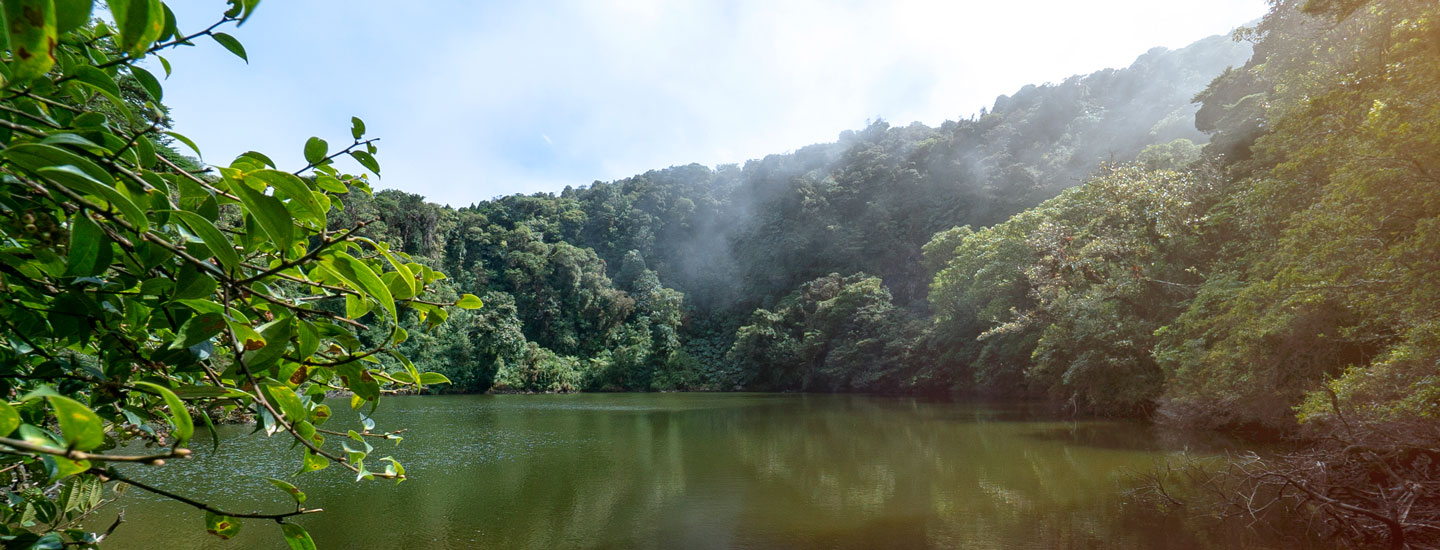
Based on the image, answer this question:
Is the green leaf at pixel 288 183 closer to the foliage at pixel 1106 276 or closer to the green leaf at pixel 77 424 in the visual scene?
the green leaf at pixel 77 424

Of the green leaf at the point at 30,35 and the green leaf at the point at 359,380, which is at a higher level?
the green leaf at the point at 30,35

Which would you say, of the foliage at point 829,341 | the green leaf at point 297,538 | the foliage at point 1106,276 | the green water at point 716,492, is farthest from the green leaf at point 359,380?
the foliage at point 829,341

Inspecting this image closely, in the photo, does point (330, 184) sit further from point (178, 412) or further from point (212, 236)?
point (178, 412)

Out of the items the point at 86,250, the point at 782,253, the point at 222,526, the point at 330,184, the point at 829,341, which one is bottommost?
the point at 222,526

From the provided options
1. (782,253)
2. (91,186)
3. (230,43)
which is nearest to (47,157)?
(91,186)

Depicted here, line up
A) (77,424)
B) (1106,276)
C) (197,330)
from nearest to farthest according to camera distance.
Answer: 1. (77,424)
2. (197,330)
3. (1106,276)

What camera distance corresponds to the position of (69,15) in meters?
0.40

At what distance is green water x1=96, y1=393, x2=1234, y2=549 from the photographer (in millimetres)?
5387

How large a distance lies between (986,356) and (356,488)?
16621 mm

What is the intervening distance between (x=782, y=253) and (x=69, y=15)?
36.5 m

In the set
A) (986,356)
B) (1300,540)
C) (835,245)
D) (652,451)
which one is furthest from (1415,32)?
(835,245)

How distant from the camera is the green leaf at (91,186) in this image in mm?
357

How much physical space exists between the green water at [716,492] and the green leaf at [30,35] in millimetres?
5364

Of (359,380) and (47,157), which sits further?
(359,380)
